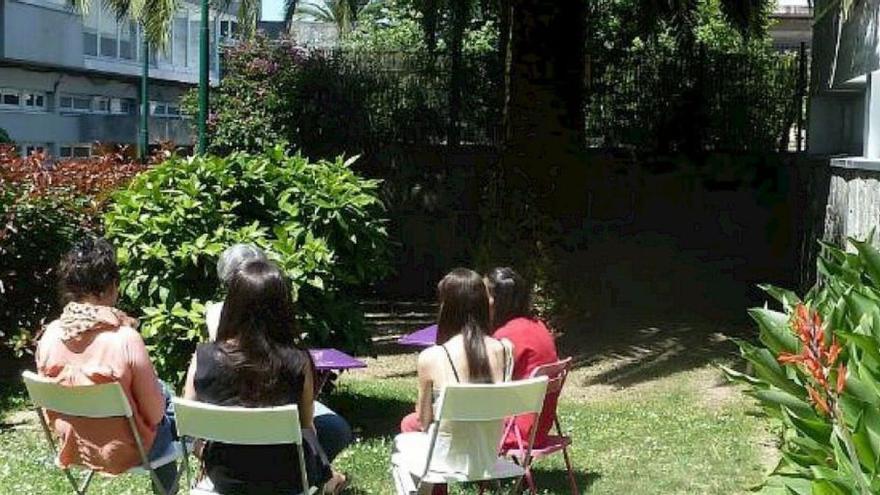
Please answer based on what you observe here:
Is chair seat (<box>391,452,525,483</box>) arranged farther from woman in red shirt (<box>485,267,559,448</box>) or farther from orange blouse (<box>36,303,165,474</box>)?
orange blouse (<box>36,303,165,474</box>)

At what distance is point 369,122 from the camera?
1603cm

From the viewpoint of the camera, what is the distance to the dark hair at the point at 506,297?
6.63 meters

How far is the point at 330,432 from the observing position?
19.0 feet

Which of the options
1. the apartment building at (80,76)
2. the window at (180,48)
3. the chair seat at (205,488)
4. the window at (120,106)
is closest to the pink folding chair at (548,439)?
the chair seat at (205,488)

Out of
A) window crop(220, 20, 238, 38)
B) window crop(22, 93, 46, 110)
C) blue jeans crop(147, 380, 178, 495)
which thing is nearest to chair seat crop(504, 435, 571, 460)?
blue jeans crop(147, 380, 178, 495)

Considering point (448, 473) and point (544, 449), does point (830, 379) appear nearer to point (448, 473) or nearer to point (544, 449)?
point (448, 473)

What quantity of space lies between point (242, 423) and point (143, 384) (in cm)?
91

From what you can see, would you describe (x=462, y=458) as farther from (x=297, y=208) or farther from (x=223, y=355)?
(x=297, y=208)

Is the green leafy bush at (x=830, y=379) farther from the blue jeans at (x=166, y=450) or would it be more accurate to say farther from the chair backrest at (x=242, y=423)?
the blue jeans at (x=166, y=450)

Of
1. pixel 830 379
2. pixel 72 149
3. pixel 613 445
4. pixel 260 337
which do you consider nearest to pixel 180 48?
pixel 72 149

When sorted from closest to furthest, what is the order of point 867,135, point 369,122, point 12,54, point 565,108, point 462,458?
point 462,458 < point 867,135 < point 565,108 < point 369,122 < point 12,54

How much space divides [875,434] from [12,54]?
31633 mm

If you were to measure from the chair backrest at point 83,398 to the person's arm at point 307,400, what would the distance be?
708 mm

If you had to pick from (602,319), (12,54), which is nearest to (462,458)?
(602,319)
